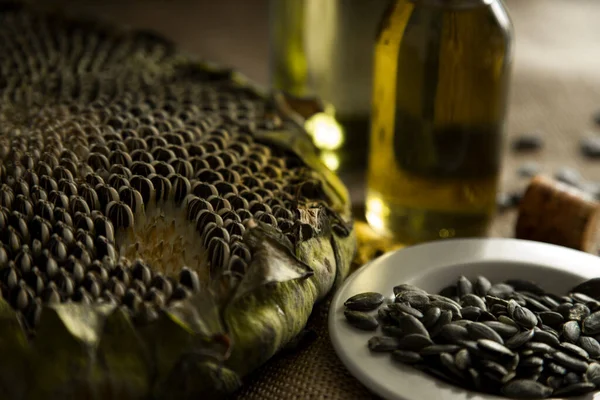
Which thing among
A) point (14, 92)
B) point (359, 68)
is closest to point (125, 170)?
point (14, 92)

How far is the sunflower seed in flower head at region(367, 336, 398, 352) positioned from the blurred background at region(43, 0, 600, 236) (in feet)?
0.93

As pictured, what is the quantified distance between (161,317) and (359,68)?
41cm

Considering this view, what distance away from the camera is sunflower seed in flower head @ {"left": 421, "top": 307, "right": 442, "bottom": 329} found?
1.55 ft

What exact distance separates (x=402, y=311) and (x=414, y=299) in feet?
0.07

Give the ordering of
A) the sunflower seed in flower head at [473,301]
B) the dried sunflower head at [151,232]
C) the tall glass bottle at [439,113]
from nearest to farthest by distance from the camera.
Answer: the dried sunflower head at [151,232] < the sunflower seed in flower head at [473,301] < the tall glass bottle at [439,113]

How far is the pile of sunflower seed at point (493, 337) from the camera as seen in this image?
0.44 m

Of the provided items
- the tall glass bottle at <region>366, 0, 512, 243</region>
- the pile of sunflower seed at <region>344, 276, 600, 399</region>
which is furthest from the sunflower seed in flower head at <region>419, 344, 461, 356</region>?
the tall glass bottle at <region>366, 0, 512, 243</region>

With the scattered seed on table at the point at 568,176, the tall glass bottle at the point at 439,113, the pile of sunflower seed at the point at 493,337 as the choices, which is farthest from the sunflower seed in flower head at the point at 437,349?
the scattered seed on table at the point at 568,176

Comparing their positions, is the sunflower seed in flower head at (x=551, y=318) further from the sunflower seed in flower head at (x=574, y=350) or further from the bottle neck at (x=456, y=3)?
the bottle neck at (x=456, y=3)

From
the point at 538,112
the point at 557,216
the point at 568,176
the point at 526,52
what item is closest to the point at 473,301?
the point at 557,216

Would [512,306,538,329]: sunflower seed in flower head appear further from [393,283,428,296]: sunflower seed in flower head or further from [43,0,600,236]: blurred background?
[43,0,600,236]: blurred background

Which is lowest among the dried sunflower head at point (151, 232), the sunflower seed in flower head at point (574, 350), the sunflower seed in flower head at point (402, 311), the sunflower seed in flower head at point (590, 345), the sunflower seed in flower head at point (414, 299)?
the sunflower seed in flower head at point (590, 345)

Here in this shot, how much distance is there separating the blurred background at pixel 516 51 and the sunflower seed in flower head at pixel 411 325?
26 cm

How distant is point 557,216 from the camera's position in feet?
2.09
